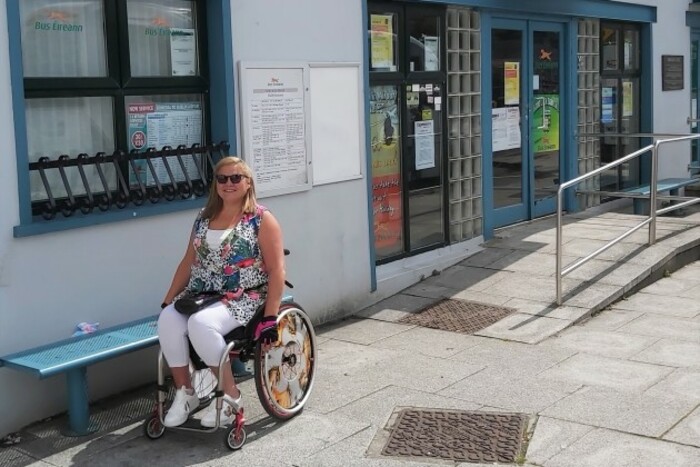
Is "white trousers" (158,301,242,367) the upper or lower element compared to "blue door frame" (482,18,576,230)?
lower

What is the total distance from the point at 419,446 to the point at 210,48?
3.04 metres

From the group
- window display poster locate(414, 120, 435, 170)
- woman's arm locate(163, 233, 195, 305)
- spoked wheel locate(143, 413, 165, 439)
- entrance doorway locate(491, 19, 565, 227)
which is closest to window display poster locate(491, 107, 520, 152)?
entrance doorway locate(491, 19, 565, 227)

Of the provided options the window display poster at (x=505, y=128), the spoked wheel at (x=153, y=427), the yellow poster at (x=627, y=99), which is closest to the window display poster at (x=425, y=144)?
the window display poster at (x=505, y=128)

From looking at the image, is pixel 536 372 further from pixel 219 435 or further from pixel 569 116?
pixel 569 116

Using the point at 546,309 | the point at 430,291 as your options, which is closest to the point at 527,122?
the point at 430,291

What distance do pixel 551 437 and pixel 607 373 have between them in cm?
119

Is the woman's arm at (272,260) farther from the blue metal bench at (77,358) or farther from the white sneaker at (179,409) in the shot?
the blue metal bench at (77,358)

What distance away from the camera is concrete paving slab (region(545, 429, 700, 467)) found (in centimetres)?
457

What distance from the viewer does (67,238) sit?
539 cm

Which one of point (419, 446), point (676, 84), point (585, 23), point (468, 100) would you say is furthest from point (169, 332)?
point (676, 84)

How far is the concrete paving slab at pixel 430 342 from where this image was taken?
21.6 ft

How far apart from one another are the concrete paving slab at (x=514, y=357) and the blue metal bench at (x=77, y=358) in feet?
7.11

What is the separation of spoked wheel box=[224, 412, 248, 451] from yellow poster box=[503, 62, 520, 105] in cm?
578

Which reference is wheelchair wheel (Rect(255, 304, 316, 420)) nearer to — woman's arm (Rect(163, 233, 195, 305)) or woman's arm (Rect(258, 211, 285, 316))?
woman's arm (Rect(258, 211, 285, 316))
